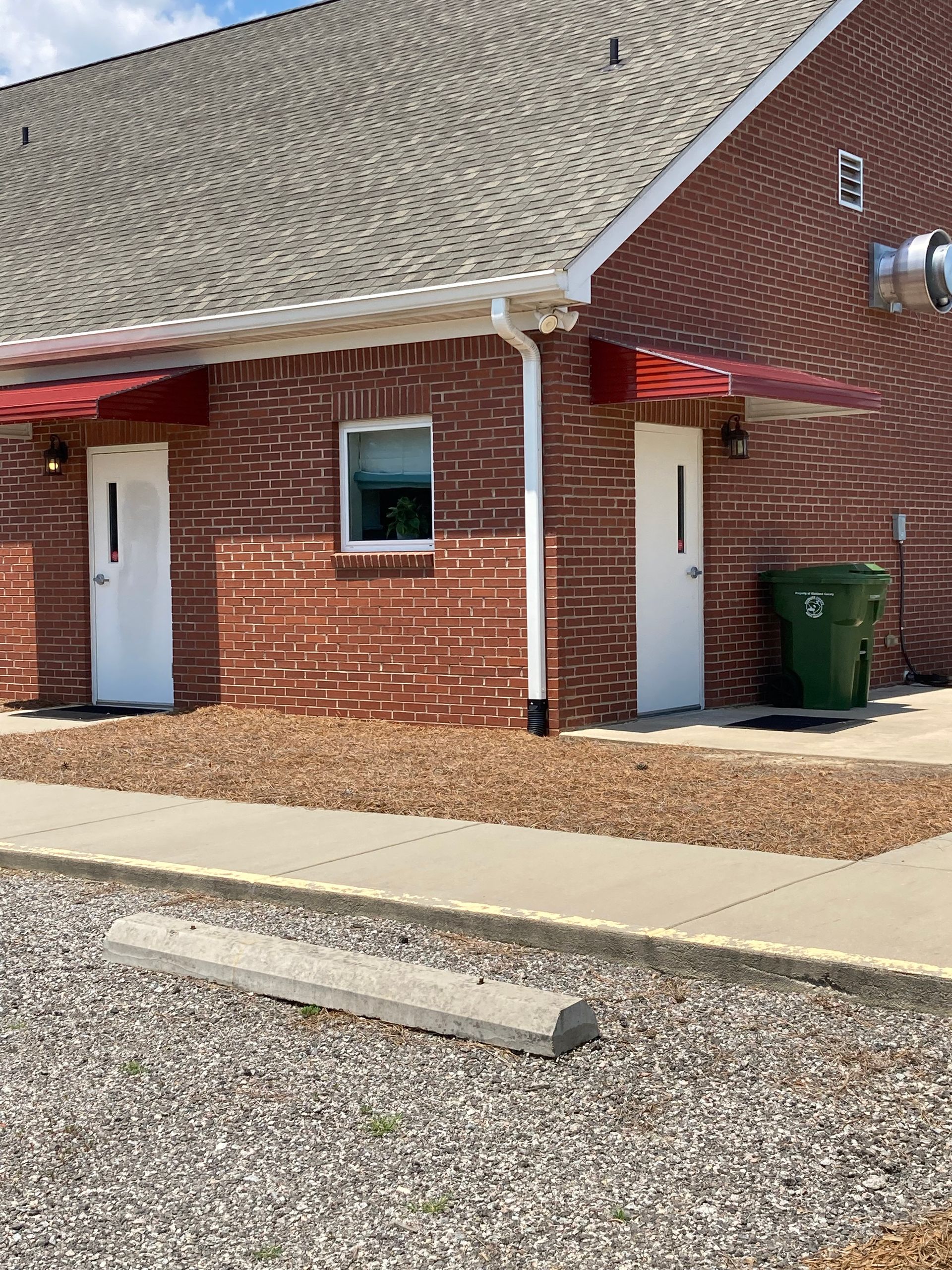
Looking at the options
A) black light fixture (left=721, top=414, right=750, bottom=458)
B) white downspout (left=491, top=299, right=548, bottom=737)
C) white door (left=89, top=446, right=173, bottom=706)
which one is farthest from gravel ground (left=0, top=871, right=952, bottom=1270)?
white door (left=89, top=446, right=173, bottom=706)

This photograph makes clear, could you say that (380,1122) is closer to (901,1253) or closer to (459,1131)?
(459,1131)

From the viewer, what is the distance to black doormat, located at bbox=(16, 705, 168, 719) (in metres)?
13.8

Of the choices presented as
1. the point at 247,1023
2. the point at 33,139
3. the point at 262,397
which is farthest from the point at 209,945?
the point at 33,139

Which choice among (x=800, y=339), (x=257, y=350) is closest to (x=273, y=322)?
(x=257, y=350)

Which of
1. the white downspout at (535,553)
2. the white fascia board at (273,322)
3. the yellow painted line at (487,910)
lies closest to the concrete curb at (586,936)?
the yellow painted line at (487,910)

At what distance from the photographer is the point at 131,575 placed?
560 inches

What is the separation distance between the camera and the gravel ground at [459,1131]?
370cm

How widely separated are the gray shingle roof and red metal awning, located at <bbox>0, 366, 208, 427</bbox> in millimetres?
558

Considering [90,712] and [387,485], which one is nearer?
[387,485]

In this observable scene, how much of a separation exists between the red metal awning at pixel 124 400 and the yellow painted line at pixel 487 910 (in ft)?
18.3

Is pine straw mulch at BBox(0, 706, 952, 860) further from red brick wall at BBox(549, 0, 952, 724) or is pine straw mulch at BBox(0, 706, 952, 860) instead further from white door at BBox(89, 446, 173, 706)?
red brick wall at BBox(549, 0, 952, 724)

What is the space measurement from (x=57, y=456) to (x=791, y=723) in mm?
7205

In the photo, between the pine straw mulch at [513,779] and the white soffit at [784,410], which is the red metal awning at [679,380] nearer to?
the white soffit at [784,410]

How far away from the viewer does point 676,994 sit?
18.1ft
